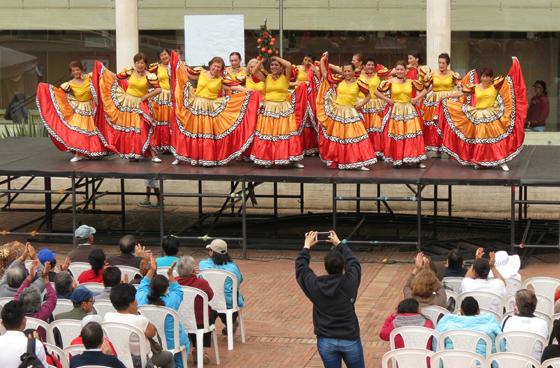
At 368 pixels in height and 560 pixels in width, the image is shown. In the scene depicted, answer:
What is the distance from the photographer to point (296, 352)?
10953mm

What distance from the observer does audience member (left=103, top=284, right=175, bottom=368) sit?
8477 millimetres

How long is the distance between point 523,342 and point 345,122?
7544 millimetres

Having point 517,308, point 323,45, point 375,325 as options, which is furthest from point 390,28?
point 517,308

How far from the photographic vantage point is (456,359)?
802 centimetres

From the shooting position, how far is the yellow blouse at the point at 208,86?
15.8 metres

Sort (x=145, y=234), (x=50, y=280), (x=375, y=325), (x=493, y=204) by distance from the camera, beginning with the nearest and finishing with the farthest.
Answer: (x=50, y=280) → (x=375, y=325) → (x=145, y=234) → (x=493, y=204)

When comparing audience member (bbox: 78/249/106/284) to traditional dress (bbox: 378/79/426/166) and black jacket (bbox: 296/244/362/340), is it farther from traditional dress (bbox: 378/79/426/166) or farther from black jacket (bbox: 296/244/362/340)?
traditional dress (bbox: 378/79/426/166)

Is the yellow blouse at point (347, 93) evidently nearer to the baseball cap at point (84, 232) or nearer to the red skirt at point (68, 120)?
the red skirt at point (68, 120)

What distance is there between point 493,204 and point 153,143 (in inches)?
215

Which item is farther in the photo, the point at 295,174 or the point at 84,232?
the point at 295,174

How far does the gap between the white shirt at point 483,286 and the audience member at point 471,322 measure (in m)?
1.12

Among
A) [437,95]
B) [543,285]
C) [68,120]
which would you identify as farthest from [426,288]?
[68,120]

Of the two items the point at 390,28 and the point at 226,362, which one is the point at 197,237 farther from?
the point at 390,28

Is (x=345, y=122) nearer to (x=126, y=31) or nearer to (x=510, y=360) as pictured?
(x=126, y=31)
